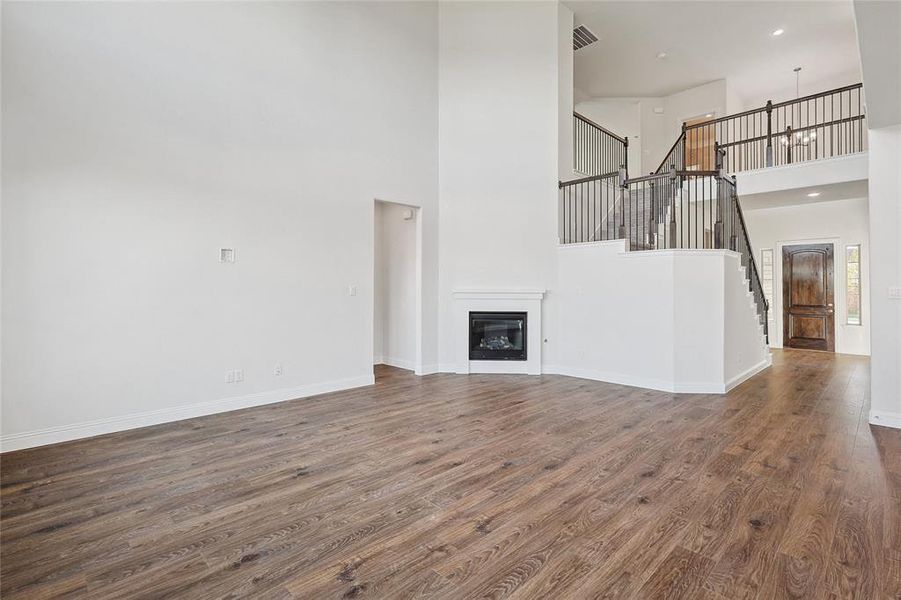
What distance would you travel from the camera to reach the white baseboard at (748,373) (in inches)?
219

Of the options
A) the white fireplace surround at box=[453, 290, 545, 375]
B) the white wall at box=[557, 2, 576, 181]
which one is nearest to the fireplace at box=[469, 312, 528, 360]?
the white fireplace surround at box=[453, 290, 545, 375]

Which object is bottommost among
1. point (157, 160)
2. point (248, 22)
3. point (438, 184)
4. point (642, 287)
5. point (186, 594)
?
point (186, 594)

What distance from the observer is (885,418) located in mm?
4082

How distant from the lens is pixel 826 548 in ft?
6.95

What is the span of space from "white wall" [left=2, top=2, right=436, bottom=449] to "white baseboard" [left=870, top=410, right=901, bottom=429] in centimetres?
533

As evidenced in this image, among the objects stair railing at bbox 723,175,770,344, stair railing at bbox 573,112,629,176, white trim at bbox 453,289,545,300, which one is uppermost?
stair railing at bbox 573,112,629,176

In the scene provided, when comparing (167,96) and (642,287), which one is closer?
(167,96)

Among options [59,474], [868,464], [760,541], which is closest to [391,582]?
[760,541]

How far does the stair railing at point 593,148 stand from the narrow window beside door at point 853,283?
4.70m

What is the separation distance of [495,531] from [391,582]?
627 millimetres

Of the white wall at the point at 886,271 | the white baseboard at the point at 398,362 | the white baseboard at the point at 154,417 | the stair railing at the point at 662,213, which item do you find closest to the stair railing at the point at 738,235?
the stair railing at the point at 662,213

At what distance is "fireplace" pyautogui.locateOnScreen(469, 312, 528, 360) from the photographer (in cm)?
654

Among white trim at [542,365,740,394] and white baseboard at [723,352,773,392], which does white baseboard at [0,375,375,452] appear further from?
white baseboard at [723,352,773,392]

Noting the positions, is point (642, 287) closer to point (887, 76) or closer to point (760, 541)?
point (887, 76)
